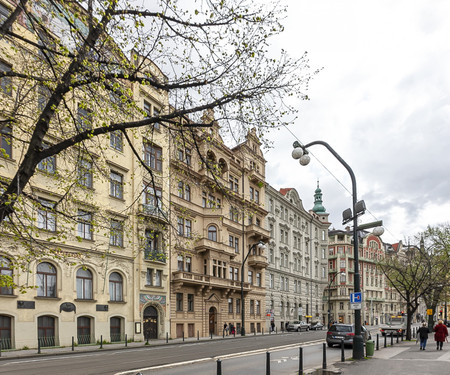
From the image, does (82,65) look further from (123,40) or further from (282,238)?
(282,238)

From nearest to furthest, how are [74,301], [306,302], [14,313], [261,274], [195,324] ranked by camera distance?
[14,313], [74,301], [195,324], [261,274], [306,302]

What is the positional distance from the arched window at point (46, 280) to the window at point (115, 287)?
499cm

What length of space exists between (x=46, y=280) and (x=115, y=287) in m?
6.11

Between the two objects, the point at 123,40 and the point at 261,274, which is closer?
the point at 123,40

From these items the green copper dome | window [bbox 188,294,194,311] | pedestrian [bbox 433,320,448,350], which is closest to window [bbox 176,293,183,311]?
window [bbox 188,294,194,311]

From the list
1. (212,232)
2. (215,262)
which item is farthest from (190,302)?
(212,232)

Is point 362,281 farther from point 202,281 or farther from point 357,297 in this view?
point 357,297

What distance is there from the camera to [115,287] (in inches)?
1232

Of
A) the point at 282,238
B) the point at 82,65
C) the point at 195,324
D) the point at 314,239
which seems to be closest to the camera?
the point at 82,65

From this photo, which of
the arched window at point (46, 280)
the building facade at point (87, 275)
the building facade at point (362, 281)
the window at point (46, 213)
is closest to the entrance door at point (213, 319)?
the building facade at point (87, 275)

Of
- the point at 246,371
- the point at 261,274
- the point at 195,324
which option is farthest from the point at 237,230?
the point at 246,371

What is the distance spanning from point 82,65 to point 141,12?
1.57 metres

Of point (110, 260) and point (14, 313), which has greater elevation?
point (110, 260)

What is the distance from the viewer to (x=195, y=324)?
129 feet
